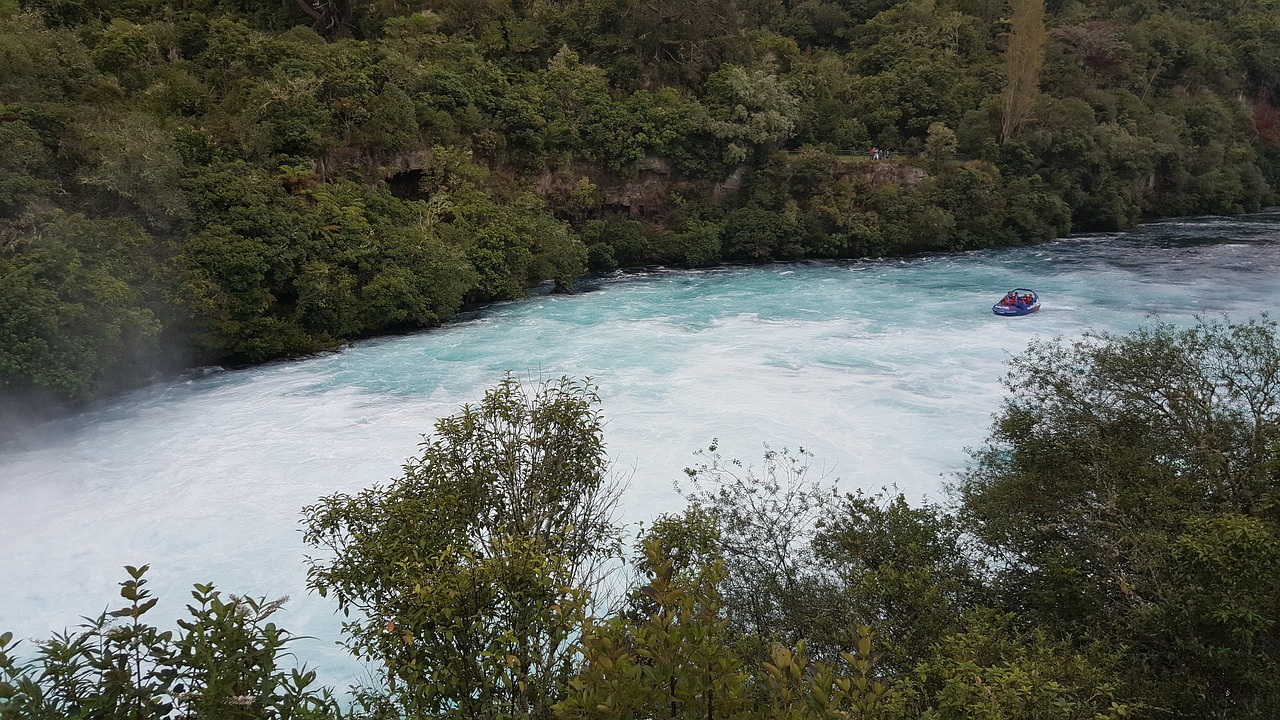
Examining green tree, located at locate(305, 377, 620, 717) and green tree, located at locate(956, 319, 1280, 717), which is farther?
green tree, located at locate(956, 319, 1280, 717)

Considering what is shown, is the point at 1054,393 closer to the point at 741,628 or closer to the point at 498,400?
the point at 741,628

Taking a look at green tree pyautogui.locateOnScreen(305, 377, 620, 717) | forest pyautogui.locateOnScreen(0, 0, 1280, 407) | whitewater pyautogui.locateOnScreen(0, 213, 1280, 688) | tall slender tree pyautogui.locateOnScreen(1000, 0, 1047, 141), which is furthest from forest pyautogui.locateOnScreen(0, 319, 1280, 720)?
tall slender tree pyautogui.locateOnScreen(1000, 0, 1047, 141)

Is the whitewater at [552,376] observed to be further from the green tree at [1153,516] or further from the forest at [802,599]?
the green tree at [1153,516]

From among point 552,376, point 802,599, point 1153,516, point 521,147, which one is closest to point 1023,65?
point 521,147

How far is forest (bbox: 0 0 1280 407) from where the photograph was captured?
20.7 m

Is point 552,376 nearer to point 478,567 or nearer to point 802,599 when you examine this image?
point 802,599

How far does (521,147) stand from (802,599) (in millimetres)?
29145

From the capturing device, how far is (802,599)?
8094 mm

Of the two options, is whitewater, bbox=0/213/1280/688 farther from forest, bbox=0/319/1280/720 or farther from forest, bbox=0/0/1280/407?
forest, bbox=0/319/1280/720

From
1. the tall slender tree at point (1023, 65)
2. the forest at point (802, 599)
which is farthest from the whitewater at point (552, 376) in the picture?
the tall slender tree at point (1023, 65)

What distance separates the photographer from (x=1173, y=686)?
6109 mm

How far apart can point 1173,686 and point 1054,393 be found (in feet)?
18.6

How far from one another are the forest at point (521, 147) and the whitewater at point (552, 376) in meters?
2.20

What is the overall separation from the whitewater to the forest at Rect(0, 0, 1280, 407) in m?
2.20
